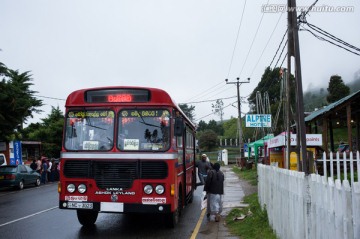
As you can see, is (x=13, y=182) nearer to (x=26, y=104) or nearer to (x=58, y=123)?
(x=26, y=104)

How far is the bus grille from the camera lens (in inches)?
353

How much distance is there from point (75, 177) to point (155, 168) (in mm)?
1785

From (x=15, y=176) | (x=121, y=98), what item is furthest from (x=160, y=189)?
(x=15, y=176)

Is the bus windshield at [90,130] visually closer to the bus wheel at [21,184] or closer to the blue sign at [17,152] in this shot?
the bus wheel at [21,184]

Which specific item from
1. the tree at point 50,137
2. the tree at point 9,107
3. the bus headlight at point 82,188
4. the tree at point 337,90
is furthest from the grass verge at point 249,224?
the tree at point 337,90

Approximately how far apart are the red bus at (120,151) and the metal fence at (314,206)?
7.84ft

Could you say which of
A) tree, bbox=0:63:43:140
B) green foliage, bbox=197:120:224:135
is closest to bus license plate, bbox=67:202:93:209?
tree, bbox=0:63:43:140

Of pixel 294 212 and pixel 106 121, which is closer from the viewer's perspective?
pixel 294 212

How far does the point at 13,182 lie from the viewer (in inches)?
899

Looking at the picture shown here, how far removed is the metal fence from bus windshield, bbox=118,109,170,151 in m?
2.52

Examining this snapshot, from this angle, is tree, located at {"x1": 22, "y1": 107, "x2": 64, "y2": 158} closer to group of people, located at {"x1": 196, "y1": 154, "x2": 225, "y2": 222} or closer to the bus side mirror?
group of people, located at {"x1": 196, "y1": 154, "x2": 225, "y2": 222}

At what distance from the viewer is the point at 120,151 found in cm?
909

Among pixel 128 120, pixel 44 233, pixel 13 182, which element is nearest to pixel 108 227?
pixel 44 233

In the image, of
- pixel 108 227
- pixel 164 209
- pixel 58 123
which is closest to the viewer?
pixel 164 209
